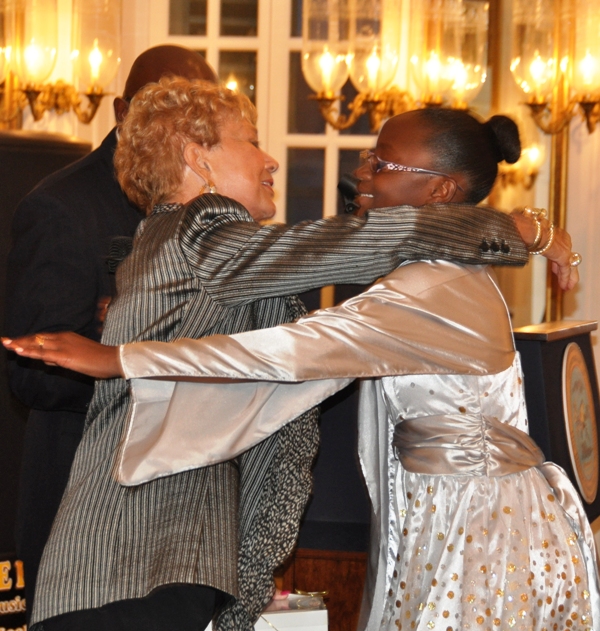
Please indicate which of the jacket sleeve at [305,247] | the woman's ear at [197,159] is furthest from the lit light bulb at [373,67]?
the jacket sleeve at [305,247]

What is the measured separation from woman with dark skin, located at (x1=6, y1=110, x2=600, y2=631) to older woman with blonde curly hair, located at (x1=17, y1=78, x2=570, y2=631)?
6 cm

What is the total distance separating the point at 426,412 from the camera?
1752mm

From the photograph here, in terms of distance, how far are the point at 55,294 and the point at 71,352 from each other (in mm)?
577

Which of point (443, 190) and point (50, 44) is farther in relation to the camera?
point (50, 44)

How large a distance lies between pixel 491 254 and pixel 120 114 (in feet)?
3.64

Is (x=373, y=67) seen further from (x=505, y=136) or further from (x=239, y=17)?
(x=505, y=136)

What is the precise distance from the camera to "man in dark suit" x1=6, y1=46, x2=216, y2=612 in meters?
2.01

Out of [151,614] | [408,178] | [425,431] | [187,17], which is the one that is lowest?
[151,614]

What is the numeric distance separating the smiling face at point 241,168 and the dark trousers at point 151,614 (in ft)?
2.35

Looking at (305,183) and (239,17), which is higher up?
(239,17)

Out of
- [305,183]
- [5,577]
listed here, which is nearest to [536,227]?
[5,577]

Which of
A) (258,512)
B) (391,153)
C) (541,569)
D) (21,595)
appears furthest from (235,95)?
(21,595)

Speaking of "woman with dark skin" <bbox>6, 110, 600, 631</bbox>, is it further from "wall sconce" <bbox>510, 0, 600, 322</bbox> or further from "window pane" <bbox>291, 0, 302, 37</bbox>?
"window pane" <bbox>291, 0, 302, 37</bbox>

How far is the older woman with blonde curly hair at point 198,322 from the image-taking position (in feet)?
4.89
